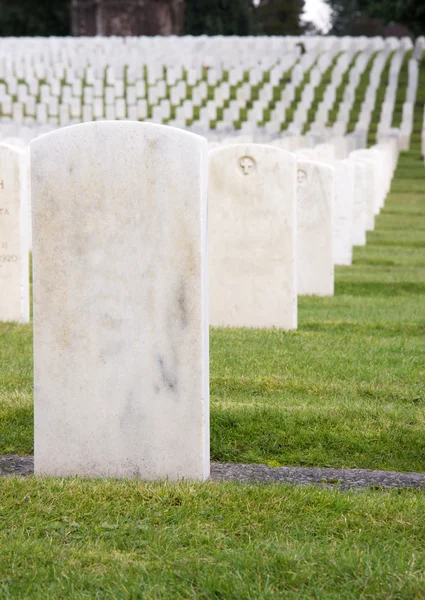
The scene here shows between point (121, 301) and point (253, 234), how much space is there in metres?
3.39

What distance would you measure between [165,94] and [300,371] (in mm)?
31642

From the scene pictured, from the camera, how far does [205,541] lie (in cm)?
342

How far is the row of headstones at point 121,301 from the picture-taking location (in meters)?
4.00

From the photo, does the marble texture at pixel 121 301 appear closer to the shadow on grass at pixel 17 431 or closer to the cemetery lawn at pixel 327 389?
the shadow on grass at pixel 17 431

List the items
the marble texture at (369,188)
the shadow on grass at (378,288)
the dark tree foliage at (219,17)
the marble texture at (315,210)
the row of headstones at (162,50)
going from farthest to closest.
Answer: the dark tree foliage at (219,17) < the row of headstones at (162,50) < the marble texture at (369,188) < the shadow on grass at (378,288) < the marble texture at (315,210)

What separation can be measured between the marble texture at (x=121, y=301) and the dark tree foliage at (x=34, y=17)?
5768cm

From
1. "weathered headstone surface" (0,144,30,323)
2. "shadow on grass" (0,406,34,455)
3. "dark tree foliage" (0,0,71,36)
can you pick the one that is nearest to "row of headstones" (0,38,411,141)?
"dark tree foliage" (0,0,71,36)

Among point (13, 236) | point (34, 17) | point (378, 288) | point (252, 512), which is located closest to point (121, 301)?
point (252, 512)

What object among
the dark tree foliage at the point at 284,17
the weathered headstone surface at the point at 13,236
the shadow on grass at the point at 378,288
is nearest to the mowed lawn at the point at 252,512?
the weathered headstone surface at the point at 13,236

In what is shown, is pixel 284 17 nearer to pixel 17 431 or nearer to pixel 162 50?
pixel 162 50

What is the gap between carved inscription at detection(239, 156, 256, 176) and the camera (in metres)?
7.30

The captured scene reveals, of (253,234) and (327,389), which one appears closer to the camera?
(327,389)

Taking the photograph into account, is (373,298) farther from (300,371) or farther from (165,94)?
(165,94)

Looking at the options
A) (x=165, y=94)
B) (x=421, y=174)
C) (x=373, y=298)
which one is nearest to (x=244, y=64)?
(x=165, y=94)
